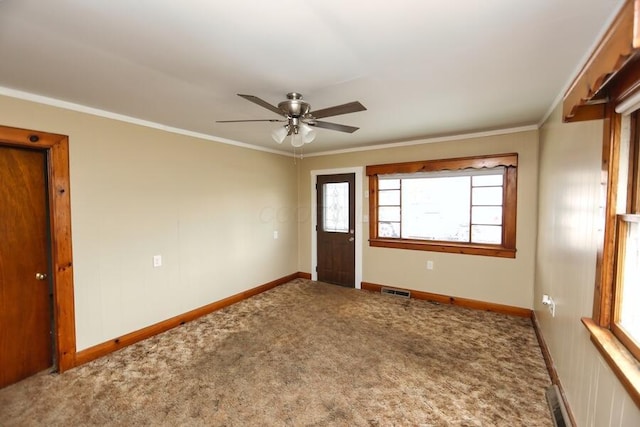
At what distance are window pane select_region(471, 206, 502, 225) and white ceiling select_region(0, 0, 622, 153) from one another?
142cm

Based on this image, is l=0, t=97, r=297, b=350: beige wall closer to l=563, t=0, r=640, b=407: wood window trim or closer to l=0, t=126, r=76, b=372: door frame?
l=0, t=126, r=76, b=372: door frame

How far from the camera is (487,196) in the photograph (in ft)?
12.5

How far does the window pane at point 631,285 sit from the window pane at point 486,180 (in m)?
2.56

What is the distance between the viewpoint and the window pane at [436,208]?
3988 millimetres

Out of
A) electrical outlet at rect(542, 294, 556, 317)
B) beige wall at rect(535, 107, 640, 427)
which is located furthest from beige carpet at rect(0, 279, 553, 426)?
electrical outlet at rect(542, 294, 556, 317)

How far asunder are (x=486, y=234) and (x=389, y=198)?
1446mm

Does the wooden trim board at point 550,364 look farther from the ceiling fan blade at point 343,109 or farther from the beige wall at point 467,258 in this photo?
the ceiling fan blade at point 343,109

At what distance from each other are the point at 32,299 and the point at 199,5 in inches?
109

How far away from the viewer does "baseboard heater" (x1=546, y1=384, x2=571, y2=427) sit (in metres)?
1.80

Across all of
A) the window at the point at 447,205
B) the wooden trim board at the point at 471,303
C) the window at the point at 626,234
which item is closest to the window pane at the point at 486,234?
the window at the point at 447,205

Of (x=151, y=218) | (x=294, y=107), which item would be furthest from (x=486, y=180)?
(x=151, y=218)

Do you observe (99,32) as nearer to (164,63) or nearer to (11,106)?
(164,63)

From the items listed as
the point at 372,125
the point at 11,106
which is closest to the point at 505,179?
the point at 372,125

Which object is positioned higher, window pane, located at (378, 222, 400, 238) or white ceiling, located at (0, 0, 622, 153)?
white ceiling, located at (0, 0, 622, 153)
